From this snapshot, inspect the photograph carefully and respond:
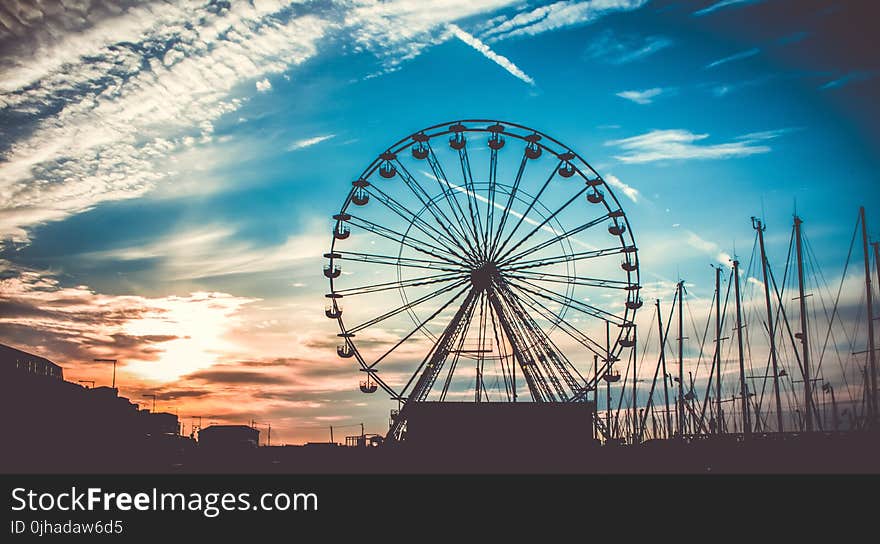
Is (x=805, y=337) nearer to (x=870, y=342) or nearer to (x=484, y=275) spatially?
(x=870, y=342)

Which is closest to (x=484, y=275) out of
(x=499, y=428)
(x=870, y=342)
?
(x=499, y=428)

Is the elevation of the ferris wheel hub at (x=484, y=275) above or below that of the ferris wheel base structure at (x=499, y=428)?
above

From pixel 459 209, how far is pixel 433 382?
10897mm

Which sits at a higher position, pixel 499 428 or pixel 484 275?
pixel 484 275

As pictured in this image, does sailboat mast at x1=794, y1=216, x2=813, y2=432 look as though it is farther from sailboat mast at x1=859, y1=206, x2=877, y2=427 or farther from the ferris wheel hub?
the ferris wheel hub

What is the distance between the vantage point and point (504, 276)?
52781mm

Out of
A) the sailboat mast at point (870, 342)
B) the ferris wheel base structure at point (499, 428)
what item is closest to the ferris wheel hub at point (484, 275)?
the ferris wheel base structure at point (499, 428)

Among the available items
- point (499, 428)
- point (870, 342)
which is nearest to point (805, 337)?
point (870, 342)

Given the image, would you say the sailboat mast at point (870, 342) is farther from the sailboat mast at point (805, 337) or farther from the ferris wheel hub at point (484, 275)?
the ferris wheel hub at point (484, 275)

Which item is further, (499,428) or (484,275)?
(499,428)

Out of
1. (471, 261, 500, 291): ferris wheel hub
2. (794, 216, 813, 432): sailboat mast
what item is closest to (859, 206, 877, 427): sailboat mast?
(794, 216, 813, 432): sailboat mast

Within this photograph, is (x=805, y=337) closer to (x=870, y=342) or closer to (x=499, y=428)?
(x=870, y=342)
